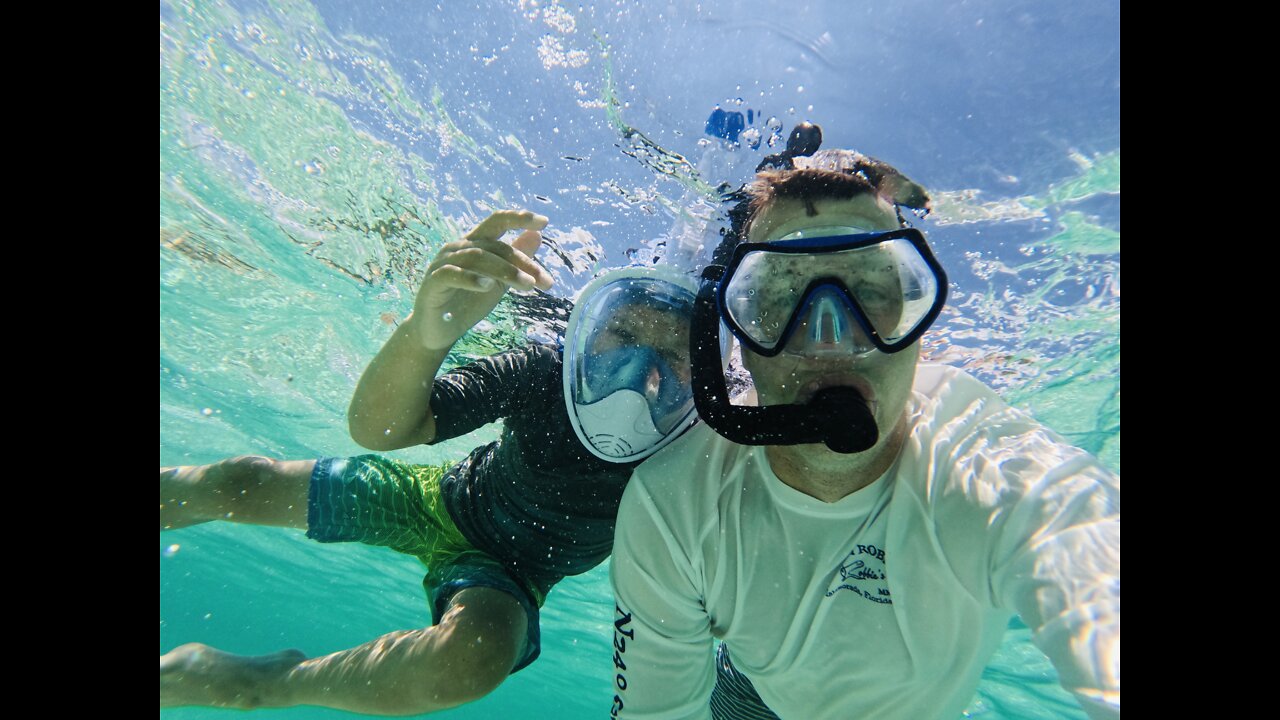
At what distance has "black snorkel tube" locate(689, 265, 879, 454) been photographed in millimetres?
2541

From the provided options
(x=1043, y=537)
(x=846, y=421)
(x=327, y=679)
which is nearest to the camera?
(x=1043, y=537)

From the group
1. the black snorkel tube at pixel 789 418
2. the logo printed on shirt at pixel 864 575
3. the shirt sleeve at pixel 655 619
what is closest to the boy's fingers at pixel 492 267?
the black snorkel tube at pixel 789 418

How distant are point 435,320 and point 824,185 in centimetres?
286

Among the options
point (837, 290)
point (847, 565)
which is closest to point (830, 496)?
point (847, 565)

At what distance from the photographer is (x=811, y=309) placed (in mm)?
3010

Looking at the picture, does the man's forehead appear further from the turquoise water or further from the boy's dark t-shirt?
the boy's dark t-shirt

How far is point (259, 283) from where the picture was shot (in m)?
11.2

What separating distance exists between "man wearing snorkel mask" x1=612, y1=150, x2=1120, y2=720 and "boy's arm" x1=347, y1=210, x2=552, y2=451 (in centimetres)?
148

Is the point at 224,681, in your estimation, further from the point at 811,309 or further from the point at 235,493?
the point at 811,309

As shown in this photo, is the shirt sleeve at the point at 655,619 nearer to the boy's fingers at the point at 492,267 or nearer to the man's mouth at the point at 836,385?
the man's mouth at the point at 836,385
